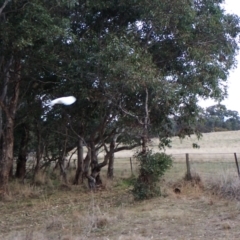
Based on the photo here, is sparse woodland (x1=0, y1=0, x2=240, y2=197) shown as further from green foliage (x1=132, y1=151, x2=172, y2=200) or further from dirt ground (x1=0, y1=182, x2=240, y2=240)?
dirt ground (x1=0, y1=182, x2=240, y2=240)

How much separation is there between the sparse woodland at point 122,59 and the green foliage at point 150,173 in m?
0.13

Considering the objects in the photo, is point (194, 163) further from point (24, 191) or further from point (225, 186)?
point (225, 186)

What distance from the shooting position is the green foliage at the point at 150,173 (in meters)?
17.0

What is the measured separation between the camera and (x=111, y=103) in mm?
19062

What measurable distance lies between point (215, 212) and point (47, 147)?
649 inches

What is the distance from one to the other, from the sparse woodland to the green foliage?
125mm

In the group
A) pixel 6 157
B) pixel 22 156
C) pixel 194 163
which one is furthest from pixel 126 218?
pixel 22 156

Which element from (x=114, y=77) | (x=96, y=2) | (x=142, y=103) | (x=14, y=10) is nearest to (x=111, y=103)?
(x=142, y=103)

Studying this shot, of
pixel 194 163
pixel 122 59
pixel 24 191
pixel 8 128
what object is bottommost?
pixel 24 191

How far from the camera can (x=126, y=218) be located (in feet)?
43.8

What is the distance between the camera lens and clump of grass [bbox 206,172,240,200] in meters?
15.6

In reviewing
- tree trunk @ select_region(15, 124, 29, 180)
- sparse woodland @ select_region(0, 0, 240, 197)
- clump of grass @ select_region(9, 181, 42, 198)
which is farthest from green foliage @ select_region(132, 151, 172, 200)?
tree trunk @ select_region(15, 124, 29, 180)

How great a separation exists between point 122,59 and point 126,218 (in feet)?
17.6

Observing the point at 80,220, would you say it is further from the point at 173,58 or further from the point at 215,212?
the point at 173,58
